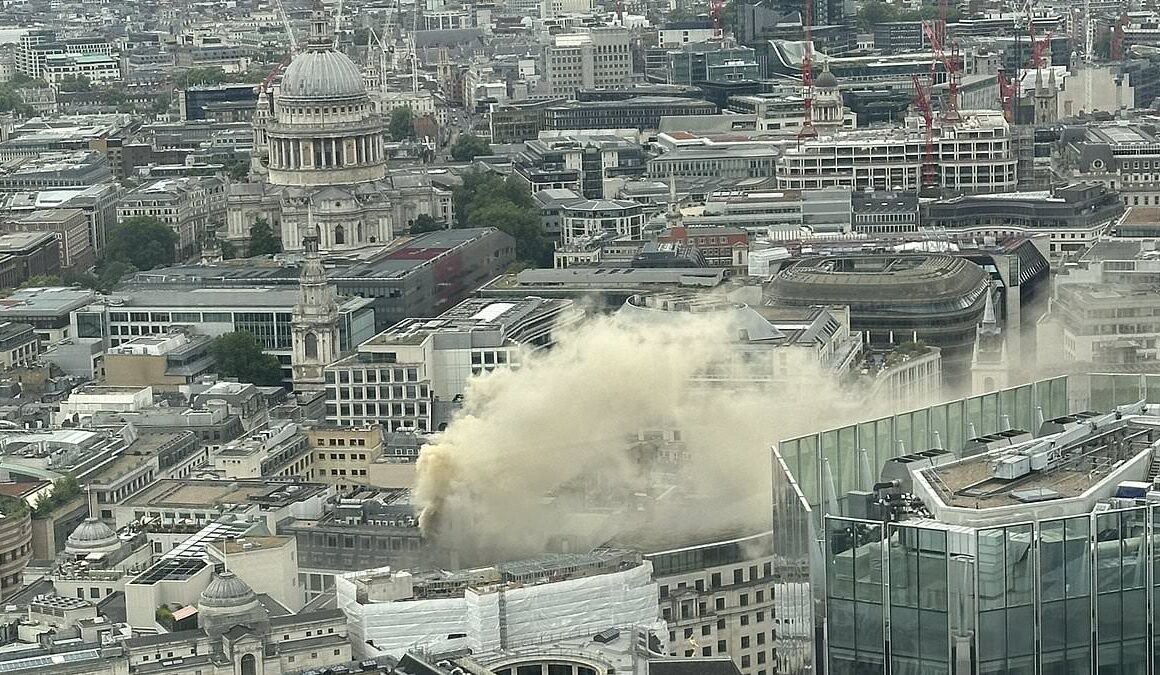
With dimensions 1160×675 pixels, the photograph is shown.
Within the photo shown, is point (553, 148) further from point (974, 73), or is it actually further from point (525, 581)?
point (525, 581)

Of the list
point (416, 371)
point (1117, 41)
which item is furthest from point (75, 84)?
point (416, 371)

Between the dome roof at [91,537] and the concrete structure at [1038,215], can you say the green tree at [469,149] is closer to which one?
the concrete structure at [1038,215]

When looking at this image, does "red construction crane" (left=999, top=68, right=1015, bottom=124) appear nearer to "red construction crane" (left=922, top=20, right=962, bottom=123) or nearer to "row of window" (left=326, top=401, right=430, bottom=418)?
"red construction crane" (left=922, top=20, right=962, bottom=123)

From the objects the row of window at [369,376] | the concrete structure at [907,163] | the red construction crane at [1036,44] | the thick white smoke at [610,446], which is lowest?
the row of window at [369,376]

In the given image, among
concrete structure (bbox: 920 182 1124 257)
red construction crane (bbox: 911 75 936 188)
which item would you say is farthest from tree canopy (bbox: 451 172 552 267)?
concrete structure (bbox: 920 182 1124 257)

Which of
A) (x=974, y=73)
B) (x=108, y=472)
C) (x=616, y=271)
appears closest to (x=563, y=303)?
(x=616, y=271)

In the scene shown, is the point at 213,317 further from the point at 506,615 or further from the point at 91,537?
the point at 506,615

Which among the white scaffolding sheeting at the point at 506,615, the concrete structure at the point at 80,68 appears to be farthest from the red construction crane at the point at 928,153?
the concrete structure at the point at 80,68
